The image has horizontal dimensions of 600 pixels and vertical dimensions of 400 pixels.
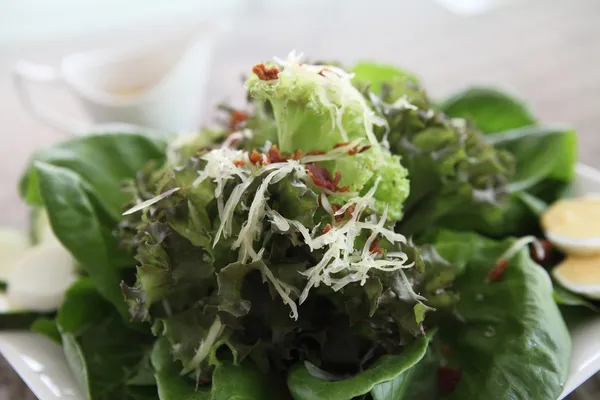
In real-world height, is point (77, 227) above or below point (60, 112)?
above

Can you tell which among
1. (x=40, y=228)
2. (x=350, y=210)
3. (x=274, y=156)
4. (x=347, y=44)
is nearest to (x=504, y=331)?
(x=350, y=210)

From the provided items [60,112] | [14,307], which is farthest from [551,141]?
[60,112]

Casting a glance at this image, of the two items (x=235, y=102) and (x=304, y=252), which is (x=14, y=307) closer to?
(x=304, y=252)

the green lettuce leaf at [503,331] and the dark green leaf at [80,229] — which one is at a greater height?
the dark green leaf at [80,229]

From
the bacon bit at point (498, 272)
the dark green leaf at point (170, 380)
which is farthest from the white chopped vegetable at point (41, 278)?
the bacon bit at point (498, 272)

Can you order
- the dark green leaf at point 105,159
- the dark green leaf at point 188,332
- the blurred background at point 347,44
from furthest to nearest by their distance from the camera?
the blurred background at point 347,44
the dark green leaf at point 105,159
the dark green leaf at point 188,332

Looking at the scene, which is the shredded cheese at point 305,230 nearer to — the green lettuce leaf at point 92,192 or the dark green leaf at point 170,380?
the dark green leaf at point 170,380
